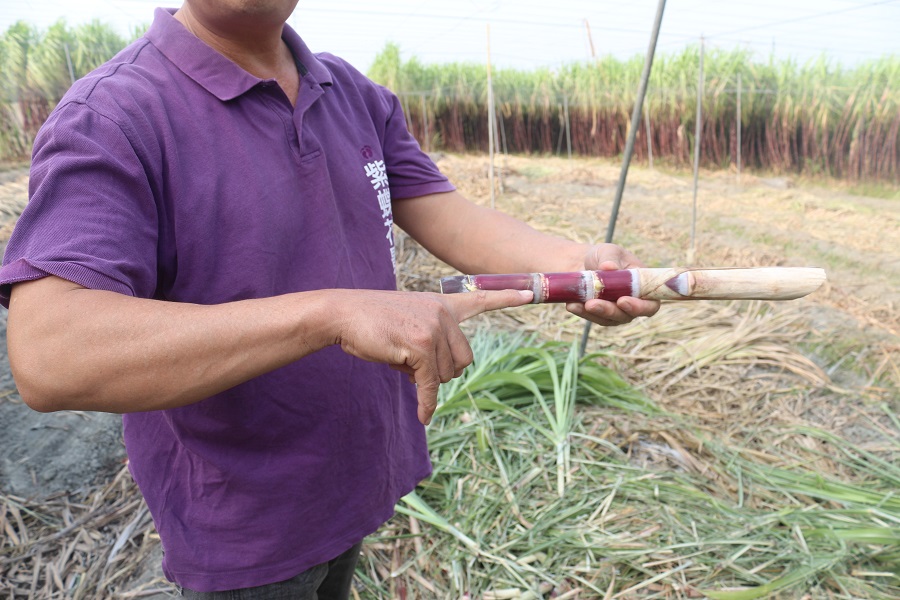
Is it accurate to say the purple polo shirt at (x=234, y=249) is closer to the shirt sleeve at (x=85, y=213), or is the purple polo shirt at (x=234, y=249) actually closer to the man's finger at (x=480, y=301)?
the shirt sleeve at (x=85, y=213)

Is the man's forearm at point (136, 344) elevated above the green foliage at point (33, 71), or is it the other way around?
the green foliage at point (33, 71)

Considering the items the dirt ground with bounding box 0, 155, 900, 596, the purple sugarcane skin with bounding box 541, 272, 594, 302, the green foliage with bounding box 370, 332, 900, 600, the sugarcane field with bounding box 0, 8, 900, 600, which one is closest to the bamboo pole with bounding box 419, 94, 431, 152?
the dirt ground with bounding box 0, 155, 900, 596

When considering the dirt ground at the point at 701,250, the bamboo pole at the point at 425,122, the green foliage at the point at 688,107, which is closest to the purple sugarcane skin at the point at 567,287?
the dirt ground at the point at 701,250

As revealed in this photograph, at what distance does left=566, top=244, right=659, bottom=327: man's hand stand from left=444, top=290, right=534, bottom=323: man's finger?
18cm

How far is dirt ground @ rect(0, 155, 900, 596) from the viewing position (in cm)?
277

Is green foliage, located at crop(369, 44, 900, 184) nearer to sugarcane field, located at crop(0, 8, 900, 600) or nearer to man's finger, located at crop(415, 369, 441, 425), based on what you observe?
sugarcane field, located at crop(0, 8, 900, 600)

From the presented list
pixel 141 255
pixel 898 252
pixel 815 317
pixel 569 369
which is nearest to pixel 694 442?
pixel 569 369

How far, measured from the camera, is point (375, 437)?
1246 mm

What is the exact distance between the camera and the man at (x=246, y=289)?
2.58 feet

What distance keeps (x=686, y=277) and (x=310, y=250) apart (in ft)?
2.20

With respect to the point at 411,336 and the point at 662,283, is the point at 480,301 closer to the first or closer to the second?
the point at 411,336

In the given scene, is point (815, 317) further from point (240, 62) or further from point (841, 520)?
point (240, 62)

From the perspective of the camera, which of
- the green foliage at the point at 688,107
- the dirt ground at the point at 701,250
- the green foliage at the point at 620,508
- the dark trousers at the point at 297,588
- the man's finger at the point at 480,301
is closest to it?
the man's finger at the point at 480,301

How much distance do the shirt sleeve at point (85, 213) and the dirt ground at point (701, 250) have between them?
5.90 ft
